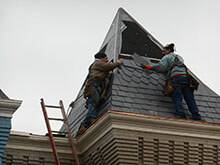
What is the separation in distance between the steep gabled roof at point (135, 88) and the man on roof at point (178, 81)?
0.33m

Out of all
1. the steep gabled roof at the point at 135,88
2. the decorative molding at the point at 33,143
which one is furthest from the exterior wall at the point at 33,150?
the steep gabled roof at the point at 135,88

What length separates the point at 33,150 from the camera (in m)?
19.7

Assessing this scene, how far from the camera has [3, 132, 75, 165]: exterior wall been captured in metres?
19.3

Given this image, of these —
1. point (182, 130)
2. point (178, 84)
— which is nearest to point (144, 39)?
point (178, 84)

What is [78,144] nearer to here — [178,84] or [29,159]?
[29,159]

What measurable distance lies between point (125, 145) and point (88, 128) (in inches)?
58.8


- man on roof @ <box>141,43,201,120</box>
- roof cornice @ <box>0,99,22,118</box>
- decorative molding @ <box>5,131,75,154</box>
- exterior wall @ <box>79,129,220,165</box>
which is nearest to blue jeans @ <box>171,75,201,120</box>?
man on roof @ <box>141,43,201,120</box>

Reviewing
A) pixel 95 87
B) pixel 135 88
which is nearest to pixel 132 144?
pixel 135 88

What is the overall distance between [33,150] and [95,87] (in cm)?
277

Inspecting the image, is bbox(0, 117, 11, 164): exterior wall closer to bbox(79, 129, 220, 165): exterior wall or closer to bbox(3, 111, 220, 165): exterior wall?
bbox(3, 111, 220, 165): exterior wall

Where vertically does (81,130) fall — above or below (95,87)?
below

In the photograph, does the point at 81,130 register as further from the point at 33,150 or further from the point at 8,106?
the point at 8,106

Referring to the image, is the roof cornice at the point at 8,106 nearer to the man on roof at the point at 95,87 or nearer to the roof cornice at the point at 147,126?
the roof cornice at the point at 147,126

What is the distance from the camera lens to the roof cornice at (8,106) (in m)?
18.7
